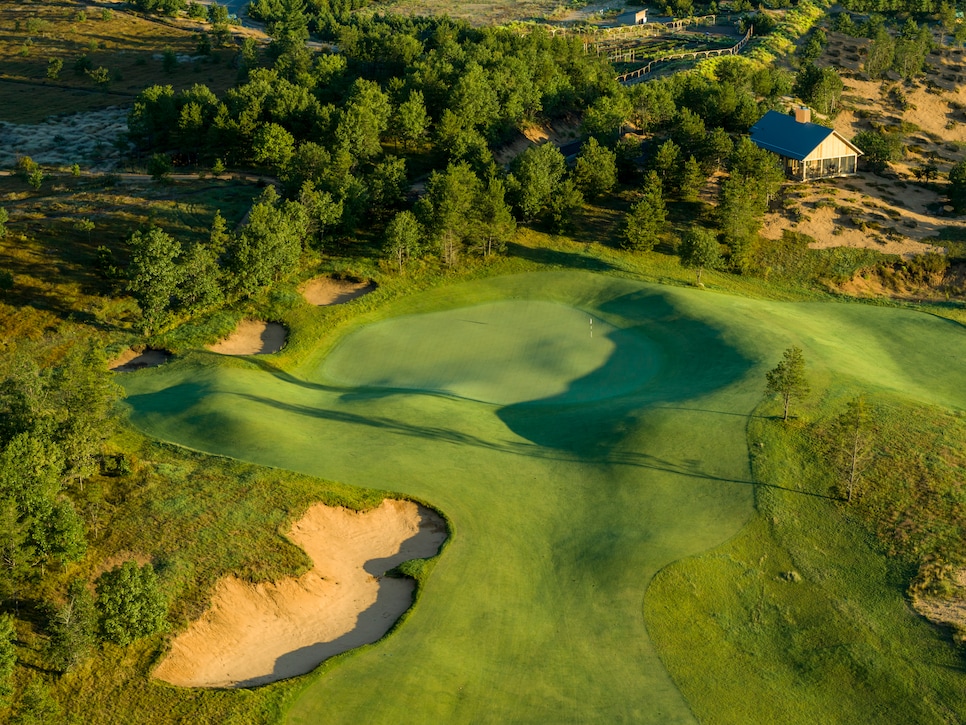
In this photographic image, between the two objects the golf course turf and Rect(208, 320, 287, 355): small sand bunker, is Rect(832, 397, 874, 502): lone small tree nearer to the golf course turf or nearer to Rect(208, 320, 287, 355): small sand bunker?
the golf course turf

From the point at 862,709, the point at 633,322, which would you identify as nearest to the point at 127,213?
the point at 633,322

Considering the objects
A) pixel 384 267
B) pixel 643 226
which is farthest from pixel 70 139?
pixel 643 226

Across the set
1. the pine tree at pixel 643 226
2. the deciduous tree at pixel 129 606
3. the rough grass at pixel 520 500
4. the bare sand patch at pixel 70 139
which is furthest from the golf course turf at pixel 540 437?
the bare sand patch at pixel 70 139

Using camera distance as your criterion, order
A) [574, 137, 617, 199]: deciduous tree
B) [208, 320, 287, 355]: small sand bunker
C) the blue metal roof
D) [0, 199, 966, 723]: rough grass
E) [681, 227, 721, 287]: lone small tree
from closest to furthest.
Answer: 1. [0, 199, 966, 723]: rough grass
2. [208, 320, 287, 355]: small sand bunker
3. [681, 227, 721, 287]: lone small tree
4. [574, 137, 617, 199]: deciduous tree
5. the blue metal roof

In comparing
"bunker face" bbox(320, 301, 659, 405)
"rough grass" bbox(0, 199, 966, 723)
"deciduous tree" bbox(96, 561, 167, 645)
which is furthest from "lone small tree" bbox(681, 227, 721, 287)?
"deciduous tree" bbox(96, 561, 167, 645)

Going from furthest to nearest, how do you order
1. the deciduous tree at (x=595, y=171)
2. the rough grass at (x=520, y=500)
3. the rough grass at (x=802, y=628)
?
the deciduous tree at (x=595, y=171), the rough grass at (x=520, y=500), the rough grass at (x=802, y=628)

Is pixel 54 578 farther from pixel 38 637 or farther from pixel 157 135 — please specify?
pixel 157 135

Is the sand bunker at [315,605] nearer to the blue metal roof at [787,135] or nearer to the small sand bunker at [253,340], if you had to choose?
the small sand bunker at [253,340]

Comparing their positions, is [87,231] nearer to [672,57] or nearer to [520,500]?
[520,500]
